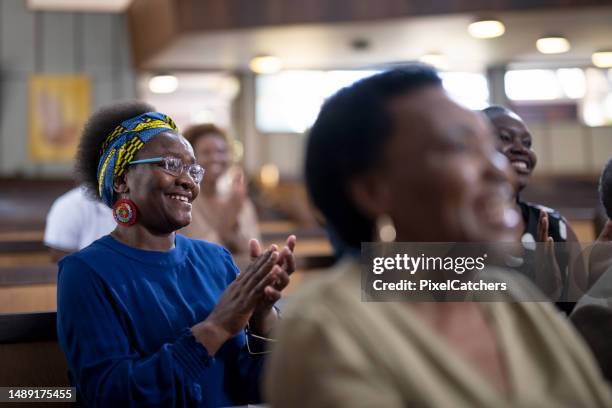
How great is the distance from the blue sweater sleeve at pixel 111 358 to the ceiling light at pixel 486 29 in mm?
7521

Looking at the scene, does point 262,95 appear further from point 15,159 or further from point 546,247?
point 546,247

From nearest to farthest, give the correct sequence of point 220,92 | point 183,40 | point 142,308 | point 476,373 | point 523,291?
1. point 476,373
2. point 523,291
3. point 142,308
4. point 183,40
5. point 220,92

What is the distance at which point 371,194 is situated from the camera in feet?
3.25

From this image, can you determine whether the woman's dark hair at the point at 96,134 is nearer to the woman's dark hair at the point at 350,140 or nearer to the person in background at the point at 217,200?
the woman's dark hair at the point at 350,140

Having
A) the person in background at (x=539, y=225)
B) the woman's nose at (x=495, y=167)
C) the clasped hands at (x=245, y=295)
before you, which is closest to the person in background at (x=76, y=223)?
the clasped hands at (x=245, y=295)

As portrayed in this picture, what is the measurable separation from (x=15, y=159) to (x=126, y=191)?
10860 millimetres

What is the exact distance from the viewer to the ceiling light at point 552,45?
9551mm

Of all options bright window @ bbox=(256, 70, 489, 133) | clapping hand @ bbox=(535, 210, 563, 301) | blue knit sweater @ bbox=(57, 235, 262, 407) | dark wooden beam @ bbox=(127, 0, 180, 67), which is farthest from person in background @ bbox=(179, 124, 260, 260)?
bright window @ bbox=(256, 70, 489, 133)

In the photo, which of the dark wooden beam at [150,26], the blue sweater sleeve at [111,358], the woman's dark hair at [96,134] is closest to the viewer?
the blue sweater sleeve at [111,358]

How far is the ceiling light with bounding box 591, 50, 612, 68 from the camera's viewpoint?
1054cm

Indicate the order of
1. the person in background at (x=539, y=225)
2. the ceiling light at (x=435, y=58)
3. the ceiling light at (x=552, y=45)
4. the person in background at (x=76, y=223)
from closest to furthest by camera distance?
1. the person in background at (x=539, y=225)
2. the person in background at (x=76, y=223)
3. the ceiling light at (x=552, y=45)
4. the ceiling light at (x=435, y=58)

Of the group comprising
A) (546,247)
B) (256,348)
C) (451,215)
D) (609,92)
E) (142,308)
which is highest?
(451,215)

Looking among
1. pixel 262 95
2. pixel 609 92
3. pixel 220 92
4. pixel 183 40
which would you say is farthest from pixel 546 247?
pixel 220 92

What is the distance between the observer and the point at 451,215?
0.95 m
